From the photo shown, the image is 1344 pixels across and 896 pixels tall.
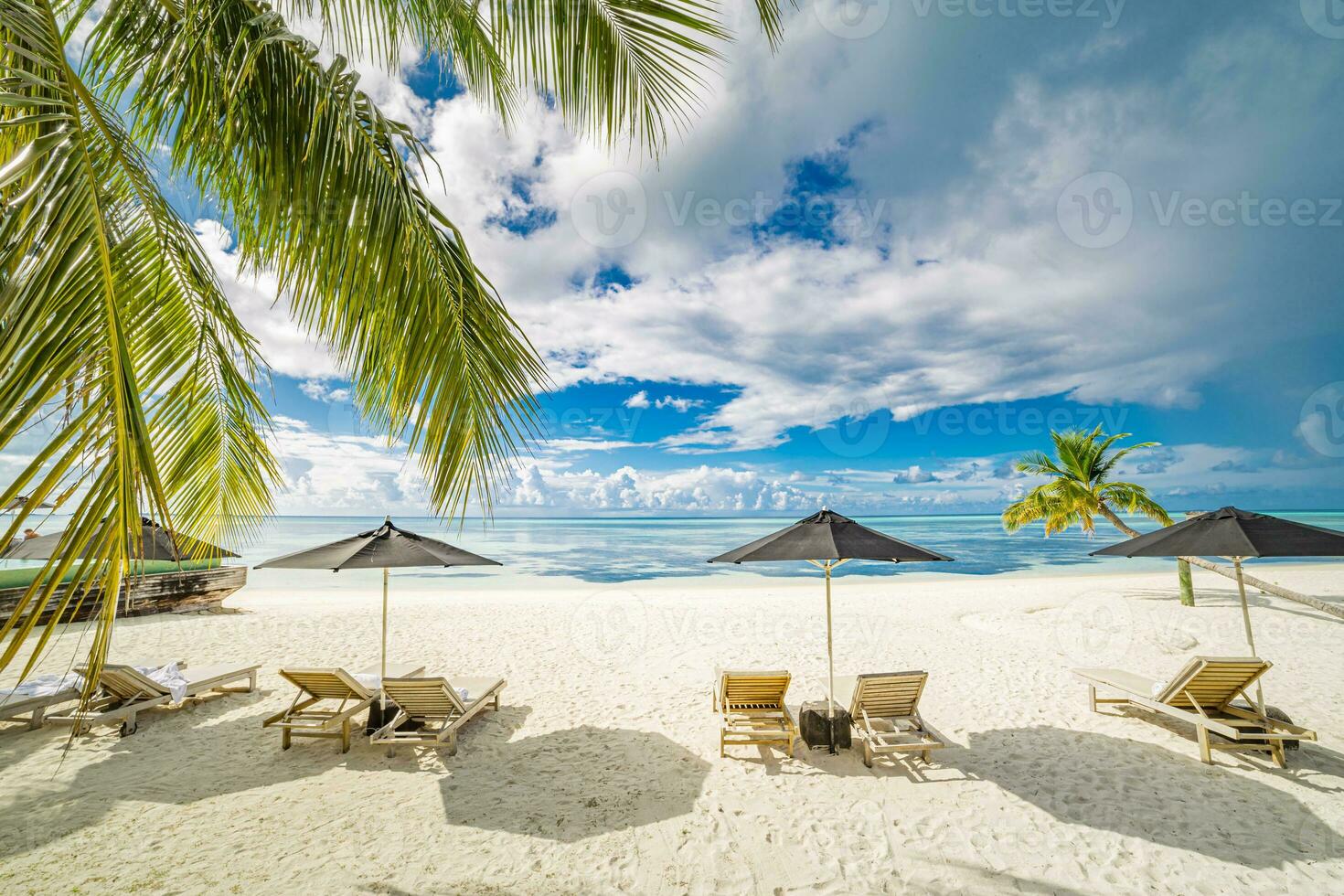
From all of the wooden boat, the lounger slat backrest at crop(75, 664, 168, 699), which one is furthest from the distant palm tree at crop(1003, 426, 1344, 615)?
the wooden boat

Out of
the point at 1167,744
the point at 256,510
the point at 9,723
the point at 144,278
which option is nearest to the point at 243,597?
the point at 9,723

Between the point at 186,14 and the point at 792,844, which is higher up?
the point at 186,14

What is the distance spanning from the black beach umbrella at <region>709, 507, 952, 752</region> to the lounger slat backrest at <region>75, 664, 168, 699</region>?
19.1 feet

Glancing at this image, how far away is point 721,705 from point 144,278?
537 cm

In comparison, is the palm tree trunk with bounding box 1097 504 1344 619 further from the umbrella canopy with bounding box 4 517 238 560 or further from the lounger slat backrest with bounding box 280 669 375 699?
the umbrella canopy with bounding box 4 517 238 560

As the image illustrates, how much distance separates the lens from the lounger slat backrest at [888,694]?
5277 mm

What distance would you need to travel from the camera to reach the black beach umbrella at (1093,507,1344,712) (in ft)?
16.8

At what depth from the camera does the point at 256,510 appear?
389 centimetres

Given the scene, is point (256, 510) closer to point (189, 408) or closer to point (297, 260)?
point (189, 408)

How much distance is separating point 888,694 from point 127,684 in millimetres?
7303

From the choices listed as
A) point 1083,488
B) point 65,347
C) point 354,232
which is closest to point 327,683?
point 354,232

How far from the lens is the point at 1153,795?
452 centimetres

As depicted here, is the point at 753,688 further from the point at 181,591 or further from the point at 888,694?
the point at 181,591

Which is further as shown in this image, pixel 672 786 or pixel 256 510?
pixel 672 786
